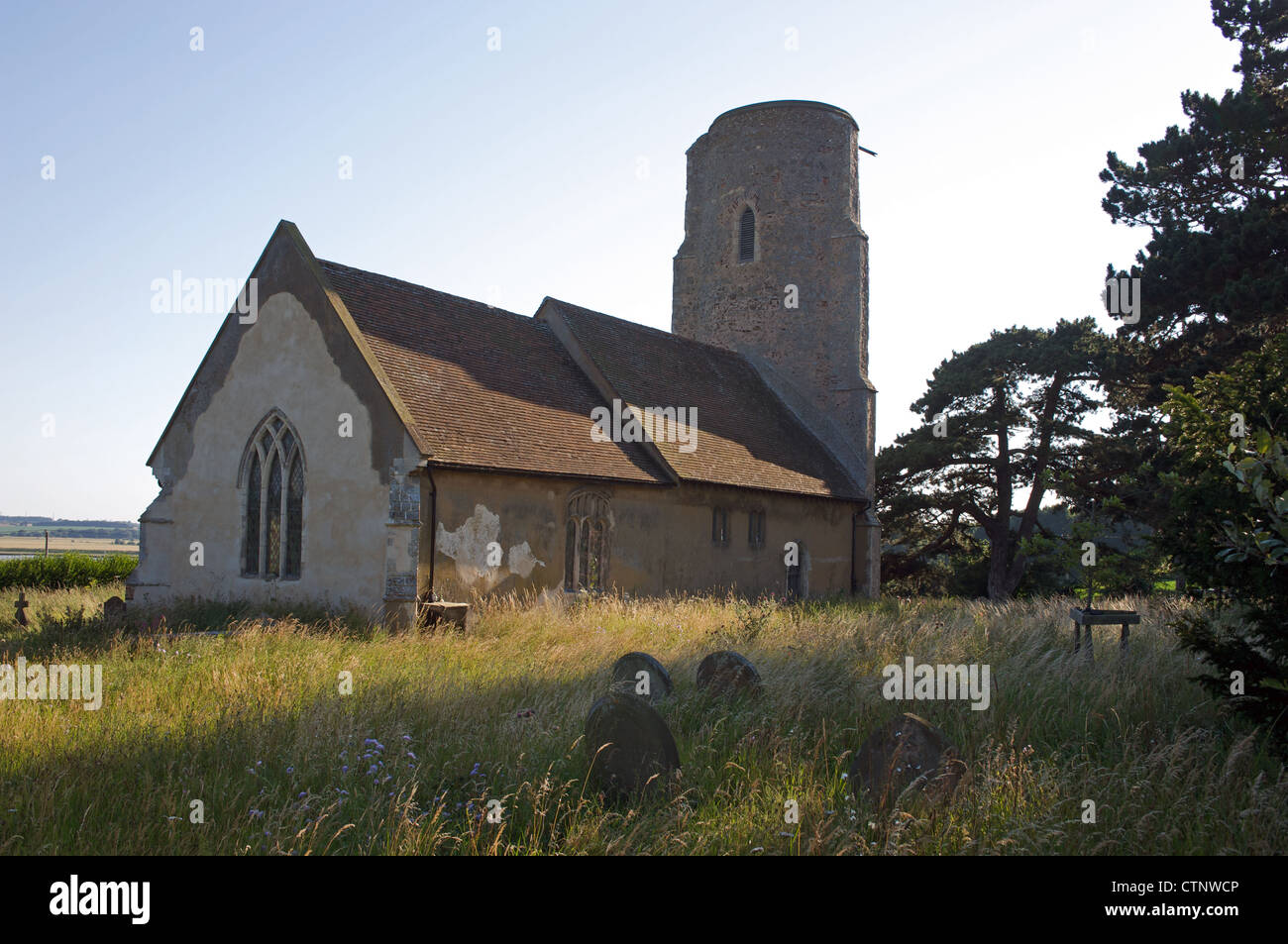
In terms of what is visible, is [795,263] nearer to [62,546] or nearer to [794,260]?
[794,260]

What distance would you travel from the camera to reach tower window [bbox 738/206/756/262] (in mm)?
→ 28016

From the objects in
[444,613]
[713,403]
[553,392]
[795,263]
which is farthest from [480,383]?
[795,263]

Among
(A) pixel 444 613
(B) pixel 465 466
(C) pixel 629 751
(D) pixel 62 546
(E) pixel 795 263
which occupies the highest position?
(E) pixel 795 263

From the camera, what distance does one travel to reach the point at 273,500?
608 inches

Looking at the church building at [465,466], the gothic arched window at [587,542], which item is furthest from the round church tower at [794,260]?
the gothic arched window at [587,542]

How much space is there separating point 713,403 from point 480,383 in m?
7.80

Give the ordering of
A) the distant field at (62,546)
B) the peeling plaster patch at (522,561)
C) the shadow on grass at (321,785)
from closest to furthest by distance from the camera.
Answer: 1. the shadow on grass at (321,785)
2. the peeling plaster patch at (522,561)
3. the distant field at (62,546)

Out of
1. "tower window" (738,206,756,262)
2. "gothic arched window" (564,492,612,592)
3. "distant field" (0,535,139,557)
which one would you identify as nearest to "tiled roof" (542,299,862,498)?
"gothic arched window" (564,492,612,592)

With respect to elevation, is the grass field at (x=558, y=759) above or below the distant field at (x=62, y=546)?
above

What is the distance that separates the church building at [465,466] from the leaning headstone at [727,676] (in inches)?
244

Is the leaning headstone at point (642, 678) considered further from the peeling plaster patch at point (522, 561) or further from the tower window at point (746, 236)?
the tower window at point (746, 236)

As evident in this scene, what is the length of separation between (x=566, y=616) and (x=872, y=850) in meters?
9.53

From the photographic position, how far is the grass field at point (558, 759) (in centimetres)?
514
